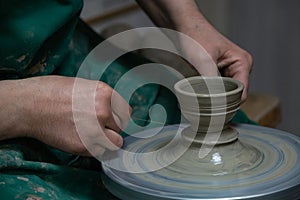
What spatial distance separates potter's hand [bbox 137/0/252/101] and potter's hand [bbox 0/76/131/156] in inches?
13.1

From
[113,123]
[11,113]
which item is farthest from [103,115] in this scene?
[11,113]

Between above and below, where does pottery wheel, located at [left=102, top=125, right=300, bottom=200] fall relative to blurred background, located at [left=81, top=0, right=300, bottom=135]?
above

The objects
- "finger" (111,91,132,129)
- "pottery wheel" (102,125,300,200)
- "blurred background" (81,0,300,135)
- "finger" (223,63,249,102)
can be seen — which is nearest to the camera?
"pottery wheel" (102,125,300,200)

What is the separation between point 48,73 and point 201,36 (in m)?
0.36

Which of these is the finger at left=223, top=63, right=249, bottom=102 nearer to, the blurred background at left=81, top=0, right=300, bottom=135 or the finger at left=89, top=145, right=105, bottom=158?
the finger at left=89, top=145, right=105, bottom=158

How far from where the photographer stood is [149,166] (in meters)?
0.96

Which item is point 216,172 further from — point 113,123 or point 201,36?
point 201,36

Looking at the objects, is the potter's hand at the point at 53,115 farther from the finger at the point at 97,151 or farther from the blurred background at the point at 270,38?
the blurred background at the point at 270,38

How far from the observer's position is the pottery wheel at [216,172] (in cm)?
86

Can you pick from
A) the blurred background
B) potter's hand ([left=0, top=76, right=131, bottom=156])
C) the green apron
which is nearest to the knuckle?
potter's hand ([left=0, top=76, right=131, bottom=156])

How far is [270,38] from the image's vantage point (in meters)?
2.70

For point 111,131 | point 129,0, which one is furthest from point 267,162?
point 129,0

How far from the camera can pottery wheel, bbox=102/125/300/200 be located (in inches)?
33.9

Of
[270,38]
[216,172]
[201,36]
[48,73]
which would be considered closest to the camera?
[216,172]
